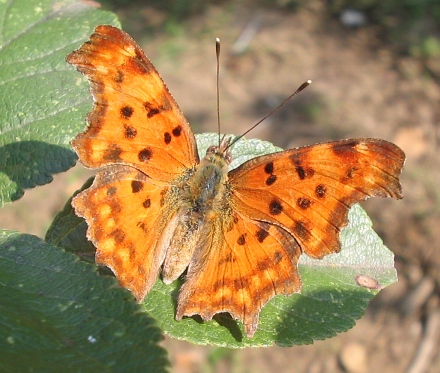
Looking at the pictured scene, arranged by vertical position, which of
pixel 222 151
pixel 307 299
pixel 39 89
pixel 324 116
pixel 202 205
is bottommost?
pixel 324 116

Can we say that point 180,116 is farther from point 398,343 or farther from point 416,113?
point 416,113

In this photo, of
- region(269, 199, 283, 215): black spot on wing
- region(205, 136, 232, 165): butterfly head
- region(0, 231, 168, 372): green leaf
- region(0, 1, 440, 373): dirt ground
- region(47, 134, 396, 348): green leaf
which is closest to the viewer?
region(0, 231, 168, 372): green leaf

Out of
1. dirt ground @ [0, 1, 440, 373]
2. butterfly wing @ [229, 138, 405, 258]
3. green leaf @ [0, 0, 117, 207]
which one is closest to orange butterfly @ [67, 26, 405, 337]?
butterfly wing @ [229, 138, 405, 258]

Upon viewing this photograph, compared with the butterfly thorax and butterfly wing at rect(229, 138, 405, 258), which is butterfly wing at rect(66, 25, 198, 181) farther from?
butterfly wing at rect(229, 138, 405, 258)

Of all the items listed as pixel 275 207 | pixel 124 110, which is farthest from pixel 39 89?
pixel 275 207

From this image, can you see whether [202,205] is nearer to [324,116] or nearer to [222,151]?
[222,151]

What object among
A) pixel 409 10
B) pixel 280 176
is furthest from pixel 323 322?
pixel 409 10
